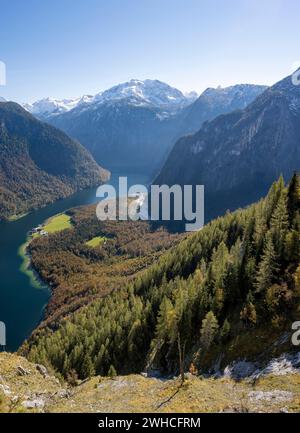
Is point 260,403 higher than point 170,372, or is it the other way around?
point 260,403

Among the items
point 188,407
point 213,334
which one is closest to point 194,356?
point 213,334

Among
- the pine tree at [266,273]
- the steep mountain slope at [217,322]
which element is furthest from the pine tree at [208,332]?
the pine tree at [266,273]

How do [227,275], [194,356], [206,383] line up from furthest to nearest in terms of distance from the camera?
[227,275] < [194,356] < [206,383]

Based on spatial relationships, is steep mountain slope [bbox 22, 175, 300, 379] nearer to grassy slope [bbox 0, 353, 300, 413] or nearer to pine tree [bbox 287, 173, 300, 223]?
pine tree [bbox 287, 173, 300, 223]

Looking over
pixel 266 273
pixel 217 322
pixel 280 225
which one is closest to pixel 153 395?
pixel 217 322

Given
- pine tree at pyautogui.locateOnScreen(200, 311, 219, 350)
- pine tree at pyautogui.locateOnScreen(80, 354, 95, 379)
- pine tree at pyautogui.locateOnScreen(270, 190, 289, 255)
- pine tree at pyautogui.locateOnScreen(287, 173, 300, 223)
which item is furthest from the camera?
pine tree at pyautogui.locateOnScreen(287, 173, 300, 223)

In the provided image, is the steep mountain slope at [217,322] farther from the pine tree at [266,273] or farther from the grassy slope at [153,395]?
the grassy slope at [153,395]

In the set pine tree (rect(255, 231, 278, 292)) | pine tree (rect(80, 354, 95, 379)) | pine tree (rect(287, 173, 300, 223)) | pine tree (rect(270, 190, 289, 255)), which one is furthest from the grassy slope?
pine tree (rect(287, 173, 300, 223))

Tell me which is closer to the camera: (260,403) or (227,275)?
(260,403)

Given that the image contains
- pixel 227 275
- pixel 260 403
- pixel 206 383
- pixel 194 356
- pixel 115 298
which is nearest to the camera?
pixel 260 403

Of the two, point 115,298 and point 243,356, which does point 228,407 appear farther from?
point 115,298
